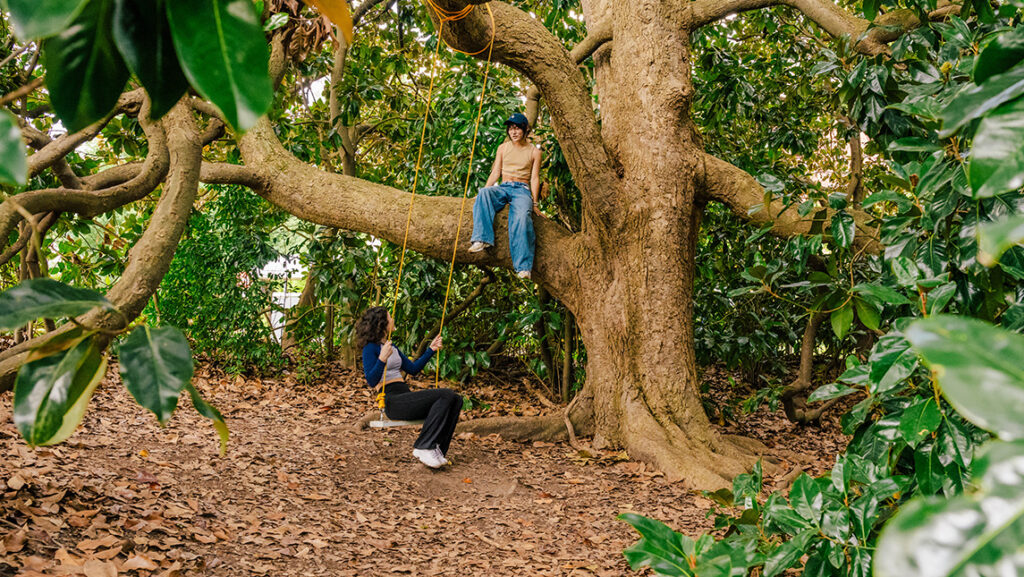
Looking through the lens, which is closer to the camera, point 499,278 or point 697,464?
point 697,464

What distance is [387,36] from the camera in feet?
25.5

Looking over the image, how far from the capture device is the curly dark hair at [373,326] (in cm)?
496

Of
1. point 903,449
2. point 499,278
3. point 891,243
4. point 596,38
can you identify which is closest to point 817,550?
point 903,449

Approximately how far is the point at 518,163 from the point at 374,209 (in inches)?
44.1

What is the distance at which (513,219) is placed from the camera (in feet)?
16.8

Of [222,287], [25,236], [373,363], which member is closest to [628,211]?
[373,363]

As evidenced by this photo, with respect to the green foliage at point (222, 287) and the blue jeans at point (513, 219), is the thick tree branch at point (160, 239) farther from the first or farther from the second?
the green foliage at point (222, 287)

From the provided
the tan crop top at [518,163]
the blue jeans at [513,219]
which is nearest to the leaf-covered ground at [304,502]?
the blue jeans at [513,219]

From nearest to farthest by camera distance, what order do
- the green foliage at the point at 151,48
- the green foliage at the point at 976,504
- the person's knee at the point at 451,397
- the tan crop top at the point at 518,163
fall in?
the green foliage at the point at 976,504 < the green foliage at the point at 151,48 < the person's knee at the point at 451,397 < the tan crop top at the point at 518,163

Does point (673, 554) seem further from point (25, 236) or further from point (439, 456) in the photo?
point (439, 456)

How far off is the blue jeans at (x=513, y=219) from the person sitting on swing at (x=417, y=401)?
0.81m

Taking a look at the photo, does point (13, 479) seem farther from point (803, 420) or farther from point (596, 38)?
point (803, 420)

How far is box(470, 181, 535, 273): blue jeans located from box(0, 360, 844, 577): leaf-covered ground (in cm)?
144

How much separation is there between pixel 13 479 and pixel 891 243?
3479 millimetres
